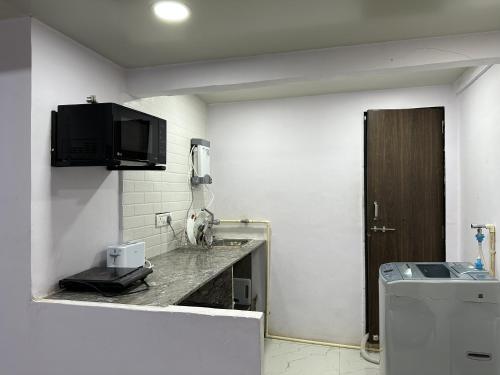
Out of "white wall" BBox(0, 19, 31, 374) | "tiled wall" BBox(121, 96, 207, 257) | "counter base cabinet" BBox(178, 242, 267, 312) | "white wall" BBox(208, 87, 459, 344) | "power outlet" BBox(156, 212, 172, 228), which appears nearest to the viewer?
"white wall" BBox(0, 19, 31, 374)

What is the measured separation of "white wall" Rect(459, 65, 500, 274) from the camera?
7.24 feet

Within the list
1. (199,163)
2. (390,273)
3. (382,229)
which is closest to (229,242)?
(199,163)

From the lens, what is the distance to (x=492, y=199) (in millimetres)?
2260

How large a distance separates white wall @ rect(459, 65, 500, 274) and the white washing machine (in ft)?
1.27

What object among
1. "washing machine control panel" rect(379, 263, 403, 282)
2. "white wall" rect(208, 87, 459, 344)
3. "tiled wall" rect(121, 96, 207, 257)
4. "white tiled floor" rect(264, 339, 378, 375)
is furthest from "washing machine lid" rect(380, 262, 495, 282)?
"tiled wall" rect(121, 96, 207, 257)

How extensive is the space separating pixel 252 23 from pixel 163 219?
5.55ft

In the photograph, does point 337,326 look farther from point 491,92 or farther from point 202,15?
point 202,15

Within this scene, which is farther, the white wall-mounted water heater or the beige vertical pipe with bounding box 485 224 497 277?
the white wall-mounted water heater

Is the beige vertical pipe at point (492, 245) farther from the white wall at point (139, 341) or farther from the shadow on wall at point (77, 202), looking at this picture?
the shadow on wall at point (77, 202)

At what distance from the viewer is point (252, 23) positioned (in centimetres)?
167

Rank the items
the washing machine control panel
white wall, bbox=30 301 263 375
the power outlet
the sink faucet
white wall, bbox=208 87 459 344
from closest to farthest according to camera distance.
Result: white wall, bbox=30 301 263 375
the washing machine control panel
the power outlet
the sink faucet
white wall, bbox=208 87 459 344

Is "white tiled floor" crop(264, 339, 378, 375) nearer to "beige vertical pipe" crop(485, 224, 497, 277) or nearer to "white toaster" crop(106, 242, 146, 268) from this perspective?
"beige vertical pipe" crop(485, 224, 497, 277)

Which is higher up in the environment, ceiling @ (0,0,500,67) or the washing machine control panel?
ceiling @ (0,0,500,67)

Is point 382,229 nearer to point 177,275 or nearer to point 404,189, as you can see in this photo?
point 404,189
